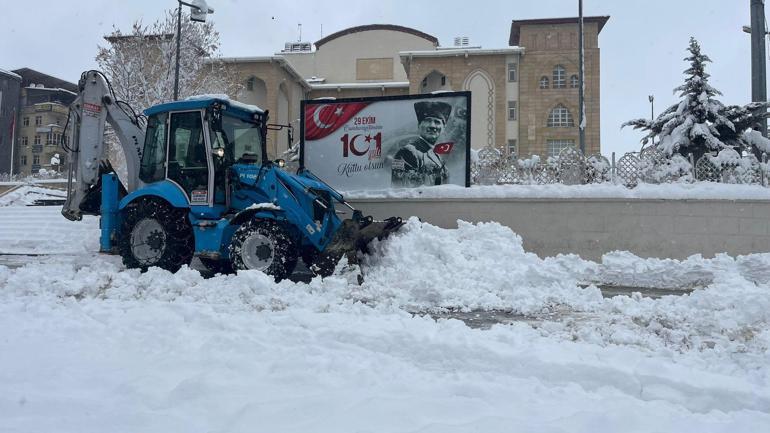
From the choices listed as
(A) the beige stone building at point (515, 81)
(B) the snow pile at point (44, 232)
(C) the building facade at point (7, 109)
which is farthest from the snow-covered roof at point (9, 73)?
(B) the snow pile at point (44, 232)

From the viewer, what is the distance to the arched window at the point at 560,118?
40.7 m

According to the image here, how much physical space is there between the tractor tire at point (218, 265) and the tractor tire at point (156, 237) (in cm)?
32

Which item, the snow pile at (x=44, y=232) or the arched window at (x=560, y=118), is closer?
the snow pile at (x=44, y=232)

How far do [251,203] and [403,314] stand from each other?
14.5 ft

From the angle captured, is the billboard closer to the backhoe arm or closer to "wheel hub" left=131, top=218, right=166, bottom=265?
the backhoe arm

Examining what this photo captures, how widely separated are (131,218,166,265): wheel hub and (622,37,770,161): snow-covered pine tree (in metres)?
13.2

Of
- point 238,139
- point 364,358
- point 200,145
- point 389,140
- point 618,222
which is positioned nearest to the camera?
point 364,358

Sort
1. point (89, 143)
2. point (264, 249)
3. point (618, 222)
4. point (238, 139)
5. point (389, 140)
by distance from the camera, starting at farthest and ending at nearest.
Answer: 1. point (389, 140)
2. point (618, 222)
3. point (89, 143)
4. point (238, 139)
5. point (264, 249)

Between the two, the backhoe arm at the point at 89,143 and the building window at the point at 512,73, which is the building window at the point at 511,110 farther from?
the backhoe arm at the point at 89,143

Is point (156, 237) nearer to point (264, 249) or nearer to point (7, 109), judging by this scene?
point (264, 249)

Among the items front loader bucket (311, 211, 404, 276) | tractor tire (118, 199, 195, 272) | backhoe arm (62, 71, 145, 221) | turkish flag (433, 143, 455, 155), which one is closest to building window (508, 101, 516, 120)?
turkish flag (433, 143, 455, 155)

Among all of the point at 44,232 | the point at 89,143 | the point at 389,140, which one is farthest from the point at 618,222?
the point at 44,232

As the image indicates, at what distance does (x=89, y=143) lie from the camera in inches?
421

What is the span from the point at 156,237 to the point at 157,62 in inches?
777
